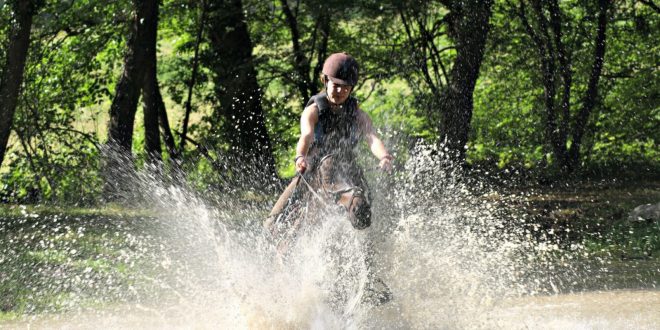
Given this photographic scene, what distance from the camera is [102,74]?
19.4m

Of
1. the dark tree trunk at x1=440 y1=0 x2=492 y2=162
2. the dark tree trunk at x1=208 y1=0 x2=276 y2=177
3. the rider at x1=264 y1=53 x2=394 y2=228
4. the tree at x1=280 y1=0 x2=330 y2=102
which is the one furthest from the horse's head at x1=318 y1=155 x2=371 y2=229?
the tree at x1=280 y1=0 x2=330 y2=102

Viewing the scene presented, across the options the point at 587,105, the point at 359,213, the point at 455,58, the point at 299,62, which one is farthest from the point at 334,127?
the point at 299,62

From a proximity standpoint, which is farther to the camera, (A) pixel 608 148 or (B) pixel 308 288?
(A) pixel 608 148

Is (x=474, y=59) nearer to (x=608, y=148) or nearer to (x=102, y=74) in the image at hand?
(x=608, y=148)

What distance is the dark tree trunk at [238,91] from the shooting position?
1716 cm

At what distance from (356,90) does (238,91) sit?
7.91 ft

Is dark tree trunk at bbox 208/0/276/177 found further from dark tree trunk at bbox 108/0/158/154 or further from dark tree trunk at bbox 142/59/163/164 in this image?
dark tree trunk at bbox 108/0/158/154

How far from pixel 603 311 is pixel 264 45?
35.7ft

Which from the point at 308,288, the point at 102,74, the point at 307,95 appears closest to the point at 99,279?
the point at 308,288

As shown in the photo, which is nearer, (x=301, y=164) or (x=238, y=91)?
(x=301, y=164)

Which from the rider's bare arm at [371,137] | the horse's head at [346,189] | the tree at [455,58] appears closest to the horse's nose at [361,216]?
the horse's head at [346,189]

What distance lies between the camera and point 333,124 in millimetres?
7531

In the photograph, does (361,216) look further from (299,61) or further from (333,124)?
(299,61)

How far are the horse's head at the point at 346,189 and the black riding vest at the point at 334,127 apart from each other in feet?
0.73
